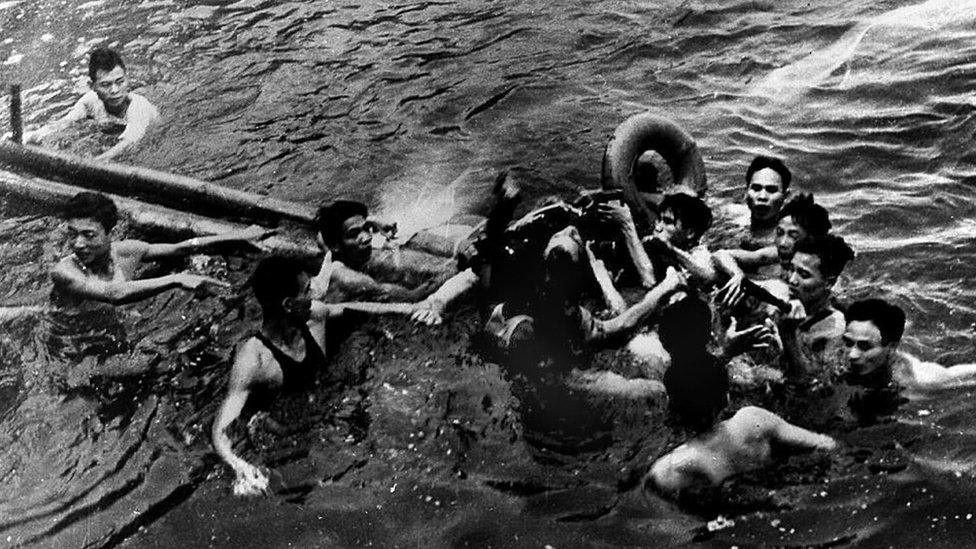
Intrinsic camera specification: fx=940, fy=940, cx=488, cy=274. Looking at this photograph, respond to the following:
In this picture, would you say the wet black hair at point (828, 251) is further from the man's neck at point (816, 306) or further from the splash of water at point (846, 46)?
the splash of water at point (846, 46)

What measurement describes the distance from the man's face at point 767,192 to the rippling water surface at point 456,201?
912 millimetres

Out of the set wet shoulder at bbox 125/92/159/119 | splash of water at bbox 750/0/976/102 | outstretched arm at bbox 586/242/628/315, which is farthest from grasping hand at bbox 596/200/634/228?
wet shoulder at bbox 125/92/159/119

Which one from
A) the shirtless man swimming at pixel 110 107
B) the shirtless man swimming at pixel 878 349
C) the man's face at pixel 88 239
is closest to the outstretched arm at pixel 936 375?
the shirtless man swimming at pixel 878 349

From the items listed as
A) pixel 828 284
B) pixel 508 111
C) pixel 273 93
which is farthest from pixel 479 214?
pixel 273 93

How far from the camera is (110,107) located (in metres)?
12.3

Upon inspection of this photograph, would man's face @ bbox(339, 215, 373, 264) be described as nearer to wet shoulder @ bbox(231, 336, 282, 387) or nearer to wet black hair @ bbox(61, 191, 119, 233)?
wet shoulder @ bbox(231, 336, 282, 387)

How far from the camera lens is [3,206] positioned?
10.4 metres

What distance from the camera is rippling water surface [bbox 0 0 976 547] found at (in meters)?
6.27

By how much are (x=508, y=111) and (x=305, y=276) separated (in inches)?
244

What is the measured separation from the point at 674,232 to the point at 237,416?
3.89 m

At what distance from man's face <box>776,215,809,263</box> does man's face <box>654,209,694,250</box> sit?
73cm

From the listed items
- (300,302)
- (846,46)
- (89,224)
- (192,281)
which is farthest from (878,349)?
(846,46)

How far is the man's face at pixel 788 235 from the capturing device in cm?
775

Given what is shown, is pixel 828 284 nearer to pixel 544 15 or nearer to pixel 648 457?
pixel 648 457
